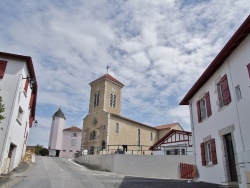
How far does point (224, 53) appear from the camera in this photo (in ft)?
33.5

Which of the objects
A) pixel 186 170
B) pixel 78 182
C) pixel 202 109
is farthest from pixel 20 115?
pixel 186 170

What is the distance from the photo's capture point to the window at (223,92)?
10.4 m

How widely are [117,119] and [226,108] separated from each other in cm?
2600

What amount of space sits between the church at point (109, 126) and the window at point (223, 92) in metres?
22.8

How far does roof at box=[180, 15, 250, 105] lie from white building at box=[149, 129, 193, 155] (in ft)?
34.2

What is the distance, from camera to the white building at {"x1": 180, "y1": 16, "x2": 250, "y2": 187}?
8973 millimetres

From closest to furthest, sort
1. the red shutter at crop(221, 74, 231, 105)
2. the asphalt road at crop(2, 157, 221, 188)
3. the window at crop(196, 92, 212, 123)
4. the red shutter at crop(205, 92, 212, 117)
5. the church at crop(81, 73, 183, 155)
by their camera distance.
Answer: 1. the asphalt road at crop(2, 157, 221, 188)
2. the red shutter at crop(221, 74, 231, 105)
3. the red shutter at crop(205, 92, 212, 117)
4. the window at crop(196, 92, 212, 123)
5. the church at crop(81, 73, 183, 155)

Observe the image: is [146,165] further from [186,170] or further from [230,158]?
[230,158]

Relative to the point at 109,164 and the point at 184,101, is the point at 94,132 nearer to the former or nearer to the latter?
the point at 109,164

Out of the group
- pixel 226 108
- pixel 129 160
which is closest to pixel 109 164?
pixel 129 160

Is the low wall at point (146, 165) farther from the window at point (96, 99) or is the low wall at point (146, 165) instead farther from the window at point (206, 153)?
the window at point (96, 99)

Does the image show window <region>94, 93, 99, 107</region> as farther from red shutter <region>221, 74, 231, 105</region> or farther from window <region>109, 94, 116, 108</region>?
red shutter <region>221, 74, 231, 105</region>

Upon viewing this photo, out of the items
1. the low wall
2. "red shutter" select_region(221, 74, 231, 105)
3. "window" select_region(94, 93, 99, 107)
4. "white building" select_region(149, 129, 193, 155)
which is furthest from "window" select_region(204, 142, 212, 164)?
"window" select_region(94, 93, 99, 107)

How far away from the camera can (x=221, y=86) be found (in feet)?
36.9
